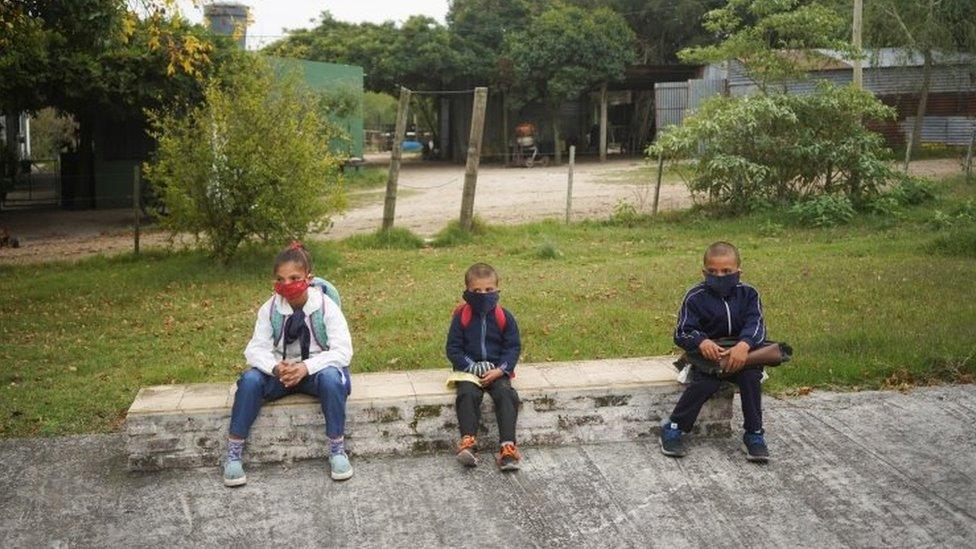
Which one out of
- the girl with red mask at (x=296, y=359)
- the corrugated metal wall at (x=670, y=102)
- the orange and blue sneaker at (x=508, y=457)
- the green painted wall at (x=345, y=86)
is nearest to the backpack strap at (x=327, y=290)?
the girl with red mask at (x=296, y=359)

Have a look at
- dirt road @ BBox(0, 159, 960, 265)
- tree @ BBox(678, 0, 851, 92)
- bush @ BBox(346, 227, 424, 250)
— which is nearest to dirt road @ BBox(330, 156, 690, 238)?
dirt road @ BBox(0, 159, 960, 265)

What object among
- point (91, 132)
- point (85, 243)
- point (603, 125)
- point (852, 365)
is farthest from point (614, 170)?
point (852, 365)

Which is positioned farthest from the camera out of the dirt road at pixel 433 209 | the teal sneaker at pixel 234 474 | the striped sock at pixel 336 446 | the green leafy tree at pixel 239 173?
the dirt road at pixel 433 209

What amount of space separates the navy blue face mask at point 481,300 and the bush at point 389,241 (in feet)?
26.0

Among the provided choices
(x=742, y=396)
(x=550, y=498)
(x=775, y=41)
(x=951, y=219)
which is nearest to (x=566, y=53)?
(x=775, y=41)

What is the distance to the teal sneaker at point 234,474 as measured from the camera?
5.14 metres

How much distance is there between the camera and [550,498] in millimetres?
5059

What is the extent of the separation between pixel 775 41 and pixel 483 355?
1325cm

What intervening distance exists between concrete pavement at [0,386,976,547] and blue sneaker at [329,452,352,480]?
2.0 inches

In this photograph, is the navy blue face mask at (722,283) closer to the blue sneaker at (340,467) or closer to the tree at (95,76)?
the blue sneaker at (340,467)

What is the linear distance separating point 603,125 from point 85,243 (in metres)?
20.2

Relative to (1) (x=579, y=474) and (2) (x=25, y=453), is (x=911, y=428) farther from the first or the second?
(2) (x=25, y=453)

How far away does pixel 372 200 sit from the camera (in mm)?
22047

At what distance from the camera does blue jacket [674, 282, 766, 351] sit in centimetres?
556
